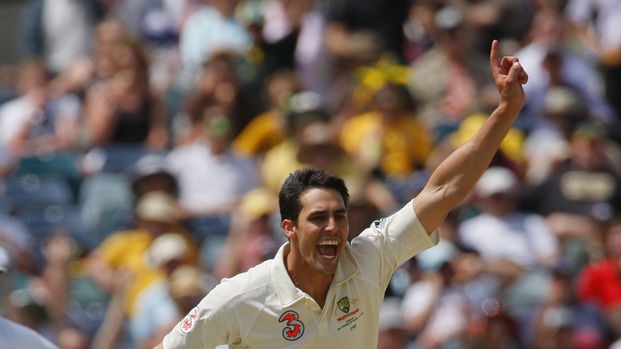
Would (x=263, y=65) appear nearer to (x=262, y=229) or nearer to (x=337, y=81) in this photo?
(x=337, y=81)

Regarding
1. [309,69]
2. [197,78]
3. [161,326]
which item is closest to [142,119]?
[197,78]

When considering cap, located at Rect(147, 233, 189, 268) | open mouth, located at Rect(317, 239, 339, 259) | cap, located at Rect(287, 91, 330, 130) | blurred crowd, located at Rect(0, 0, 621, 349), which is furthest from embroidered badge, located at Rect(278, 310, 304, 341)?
cap, located at Rect(287, 91, 330, 130)

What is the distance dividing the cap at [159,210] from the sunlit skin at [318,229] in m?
5.09

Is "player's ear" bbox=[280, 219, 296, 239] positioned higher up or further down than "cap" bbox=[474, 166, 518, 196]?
further down

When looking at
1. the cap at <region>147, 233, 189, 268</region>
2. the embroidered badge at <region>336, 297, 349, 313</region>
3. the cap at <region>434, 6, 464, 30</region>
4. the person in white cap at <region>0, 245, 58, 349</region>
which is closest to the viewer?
the embroidered badge at <region>336, 297, 349, 313</region>

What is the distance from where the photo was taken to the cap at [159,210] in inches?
446

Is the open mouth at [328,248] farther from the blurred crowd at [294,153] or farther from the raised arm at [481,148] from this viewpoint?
the blurred crowd at [294,153]

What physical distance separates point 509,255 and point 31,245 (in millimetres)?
3564

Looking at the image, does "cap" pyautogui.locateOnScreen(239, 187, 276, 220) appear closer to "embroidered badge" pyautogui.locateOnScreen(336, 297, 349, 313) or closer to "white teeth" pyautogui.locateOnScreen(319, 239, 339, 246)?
"embroidered badge" pyautogui.locateOnScreen(336, 297, 349, 313)

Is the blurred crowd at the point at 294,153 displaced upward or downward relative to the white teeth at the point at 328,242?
upward

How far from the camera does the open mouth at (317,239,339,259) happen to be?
6195 mm

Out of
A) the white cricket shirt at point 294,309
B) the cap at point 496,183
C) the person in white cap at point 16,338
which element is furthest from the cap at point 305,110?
the white cricket shirt at point 294,309

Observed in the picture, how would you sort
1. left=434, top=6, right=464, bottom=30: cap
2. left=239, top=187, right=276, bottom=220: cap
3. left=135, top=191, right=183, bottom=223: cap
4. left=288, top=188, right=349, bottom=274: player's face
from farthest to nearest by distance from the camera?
left=434, top=6, right=464, bottom=30: cap
left=135, top=191, right=183, bottom=223: cap
left=239, top=187, right=276, bottom=220: cap
left=288, top=188, right=349, bottom=274: player's face

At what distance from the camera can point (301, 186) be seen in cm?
628
